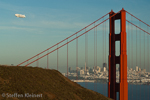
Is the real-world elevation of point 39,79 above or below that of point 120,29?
below

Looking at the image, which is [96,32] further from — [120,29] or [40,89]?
[40,89]

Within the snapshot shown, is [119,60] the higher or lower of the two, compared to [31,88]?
higher

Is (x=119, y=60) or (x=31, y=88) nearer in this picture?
(x=31, y=88)

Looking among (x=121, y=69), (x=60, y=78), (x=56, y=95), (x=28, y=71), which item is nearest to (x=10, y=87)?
(x=56, y=95)

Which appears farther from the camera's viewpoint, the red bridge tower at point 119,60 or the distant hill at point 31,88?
the red bridge tower at point 119,60

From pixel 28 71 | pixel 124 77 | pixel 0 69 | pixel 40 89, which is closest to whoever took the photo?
pixel 40 89

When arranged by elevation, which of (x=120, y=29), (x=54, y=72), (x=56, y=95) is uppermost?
(x=120, y=29)

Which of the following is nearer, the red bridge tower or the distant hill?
the distant hill

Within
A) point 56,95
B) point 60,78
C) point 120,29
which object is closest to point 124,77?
point 120,29

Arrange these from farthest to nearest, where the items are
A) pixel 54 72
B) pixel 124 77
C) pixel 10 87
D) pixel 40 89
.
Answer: pixel 54 72 → pixel 124 77 → pixel 40 89 → pixel 10 87

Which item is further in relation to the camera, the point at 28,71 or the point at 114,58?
the point at 114,58

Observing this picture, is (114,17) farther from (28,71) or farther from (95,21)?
(28,71)
